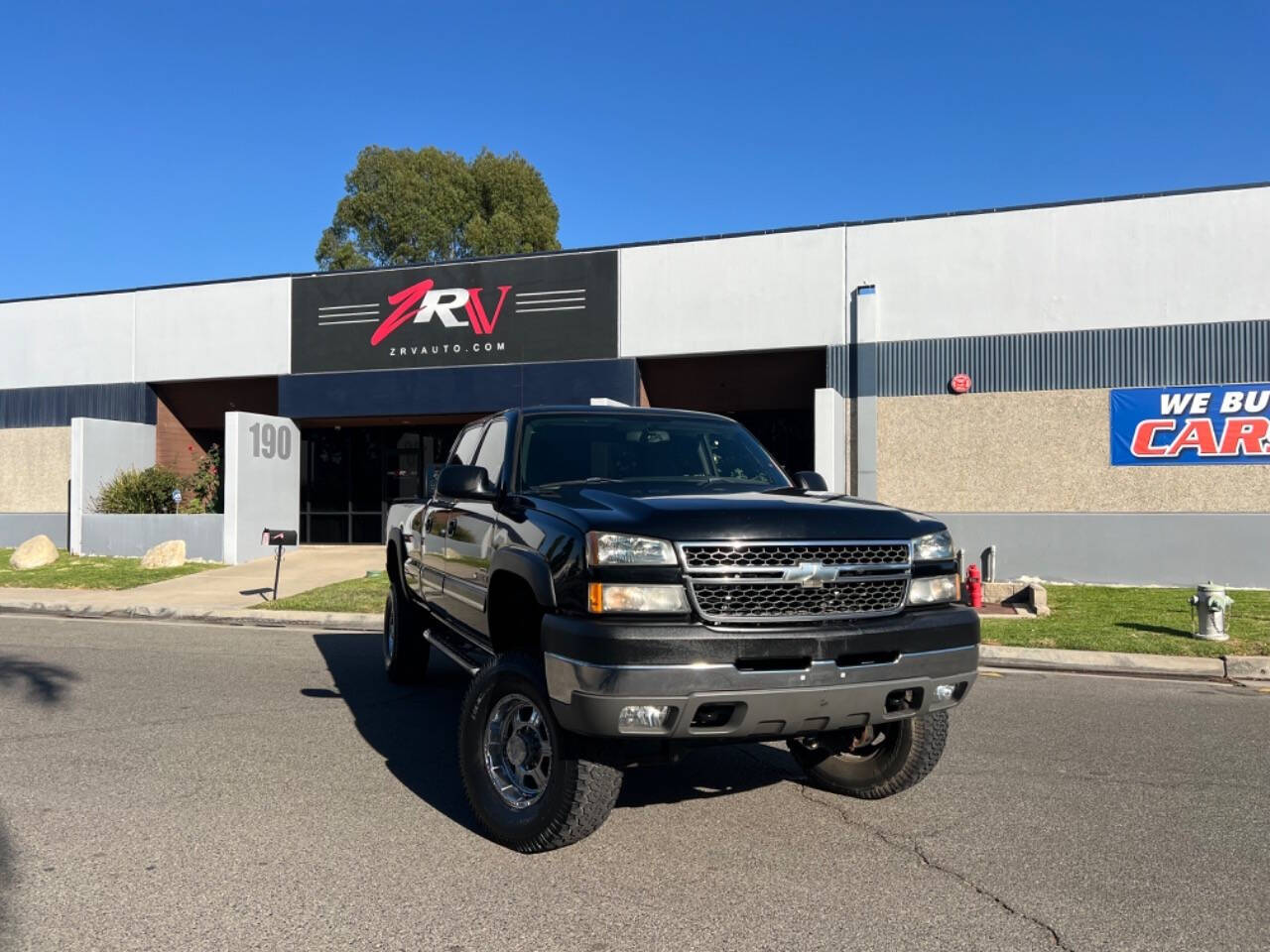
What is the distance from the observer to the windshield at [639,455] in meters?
5.59

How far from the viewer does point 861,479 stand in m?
18.5

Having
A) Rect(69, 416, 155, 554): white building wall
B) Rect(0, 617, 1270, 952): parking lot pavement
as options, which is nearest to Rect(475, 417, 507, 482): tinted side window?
Rect(0, 617, 1270, 952): parking lot pavement

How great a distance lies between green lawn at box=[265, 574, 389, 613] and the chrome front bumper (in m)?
10.1

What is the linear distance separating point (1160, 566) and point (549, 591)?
15281 millimetres

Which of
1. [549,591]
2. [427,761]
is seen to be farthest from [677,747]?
[427,761]

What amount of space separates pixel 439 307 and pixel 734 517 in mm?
18101

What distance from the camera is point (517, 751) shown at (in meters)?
4.66

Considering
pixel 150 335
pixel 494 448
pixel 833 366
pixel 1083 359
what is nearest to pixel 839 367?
pixel 833 366

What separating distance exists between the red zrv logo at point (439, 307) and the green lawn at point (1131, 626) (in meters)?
12.0

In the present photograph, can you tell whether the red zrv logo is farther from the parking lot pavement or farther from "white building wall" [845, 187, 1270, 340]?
the parking lot pavement

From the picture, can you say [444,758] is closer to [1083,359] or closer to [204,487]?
[1083,359]

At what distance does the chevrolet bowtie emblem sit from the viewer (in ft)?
13.8

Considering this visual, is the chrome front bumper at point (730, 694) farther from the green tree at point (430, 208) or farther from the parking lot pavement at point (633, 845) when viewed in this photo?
the green tree at point (430, 208)

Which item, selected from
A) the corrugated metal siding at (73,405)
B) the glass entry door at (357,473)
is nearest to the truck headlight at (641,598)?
the glass entry door at (357,473)
